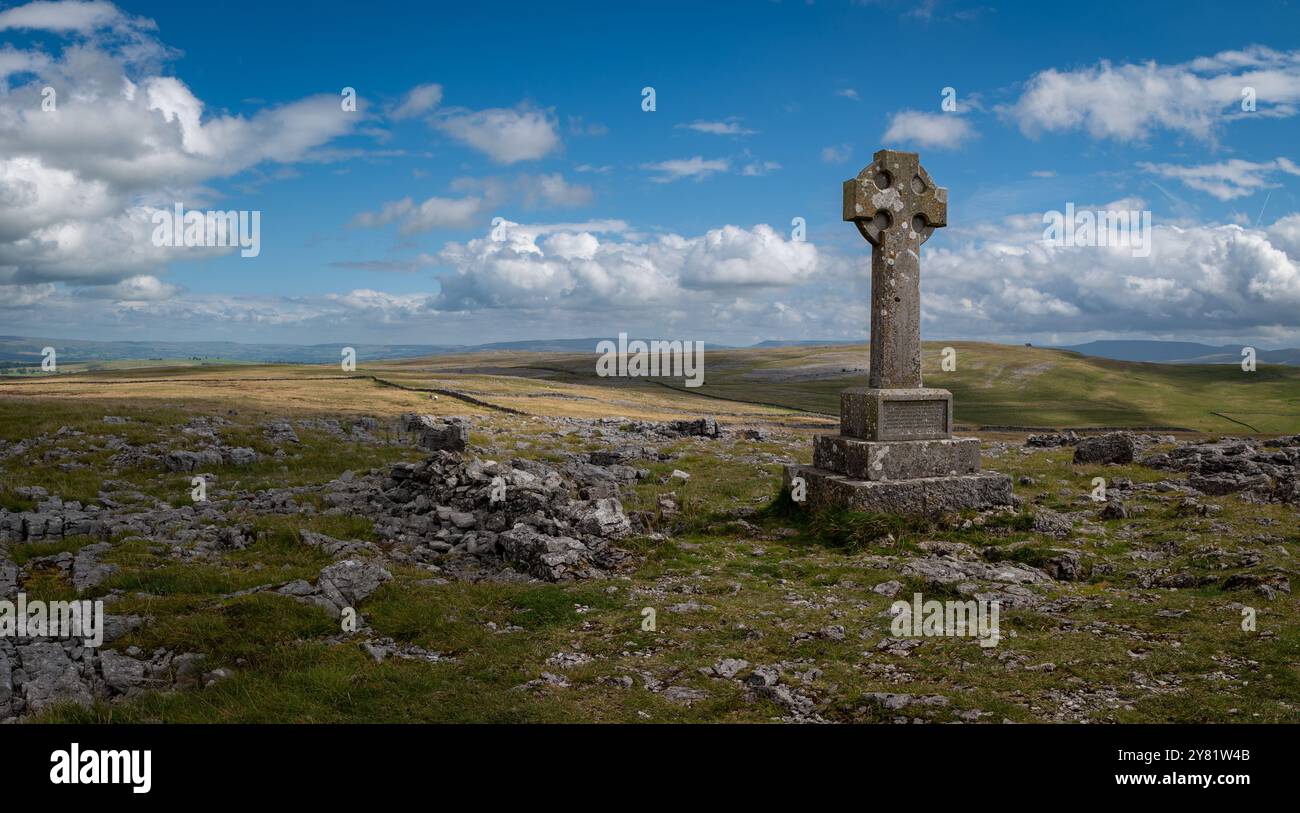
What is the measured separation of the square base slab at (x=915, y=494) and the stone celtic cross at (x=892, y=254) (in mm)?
2399

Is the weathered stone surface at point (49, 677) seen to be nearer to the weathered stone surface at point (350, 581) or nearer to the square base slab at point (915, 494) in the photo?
the weathered stone surface at point (350, 581)

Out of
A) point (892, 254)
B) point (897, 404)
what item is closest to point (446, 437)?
point (897, 404)

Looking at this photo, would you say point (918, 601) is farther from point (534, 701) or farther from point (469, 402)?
point (469, 402)

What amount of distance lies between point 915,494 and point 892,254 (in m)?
5.35

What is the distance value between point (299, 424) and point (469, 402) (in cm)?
2703

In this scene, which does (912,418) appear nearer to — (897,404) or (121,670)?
(897,404)

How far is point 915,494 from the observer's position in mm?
14914

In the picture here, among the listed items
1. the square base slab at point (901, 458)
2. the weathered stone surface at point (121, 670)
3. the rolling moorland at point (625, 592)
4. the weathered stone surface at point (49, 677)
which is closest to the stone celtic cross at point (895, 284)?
the square base slab at point (901, 458)

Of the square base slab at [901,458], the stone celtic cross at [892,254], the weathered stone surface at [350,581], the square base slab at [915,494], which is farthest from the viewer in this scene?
the stone celtic cross at [892,254]

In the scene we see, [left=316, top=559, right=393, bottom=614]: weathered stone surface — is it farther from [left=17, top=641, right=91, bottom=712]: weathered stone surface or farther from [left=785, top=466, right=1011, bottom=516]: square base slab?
[left=785, top=466, right=1011, bottom=516]: square base slab

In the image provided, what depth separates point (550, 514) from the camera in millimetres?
14039

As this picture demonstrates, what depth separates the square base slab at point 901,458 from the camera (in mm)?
15109

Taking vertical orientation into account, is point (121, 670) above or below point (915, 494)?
below

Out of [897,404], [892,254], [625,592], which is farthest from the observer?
[892,254]
